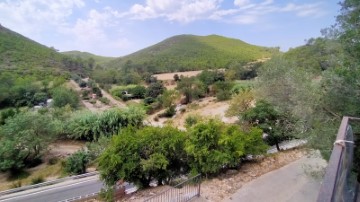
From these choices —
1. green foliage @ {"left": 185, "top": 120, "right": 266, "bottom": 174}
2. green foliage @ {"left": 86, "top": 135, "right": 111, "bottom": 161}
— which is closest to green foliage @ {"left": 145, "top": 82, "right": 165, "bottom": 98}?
green foliage @ {"left": 86, "top": 135, "right": 111, "bottom": 161}

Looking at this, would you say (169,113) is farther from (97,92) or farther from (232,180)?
(232,180)

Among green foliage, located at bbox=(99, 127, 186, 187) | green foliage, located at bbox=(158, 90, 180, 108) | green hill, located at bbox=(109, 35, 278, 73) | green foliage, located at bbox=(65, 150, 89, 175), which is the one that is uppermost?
green hill, located at bbox=(109, 35, 278, 73)

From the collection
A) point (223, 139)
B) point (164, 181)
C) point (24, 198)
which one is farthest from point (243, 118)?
point (24, 198)

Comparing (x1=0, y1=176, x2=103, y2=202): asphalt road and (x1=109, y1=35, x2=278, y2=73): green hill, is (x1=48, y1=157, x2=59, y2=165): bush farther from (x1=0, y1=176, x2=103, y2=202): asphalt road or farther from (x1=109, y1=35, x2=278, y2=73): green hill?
(x1=109, y1=35, x2=278, y2=73): green hill

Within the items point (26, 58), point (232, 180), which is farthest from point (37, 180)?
point (26, 58)

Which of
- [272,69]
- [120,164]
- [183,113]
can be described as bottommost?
[183,113]

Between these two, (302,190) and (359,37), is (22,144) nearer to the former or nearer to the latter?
(302,190)
